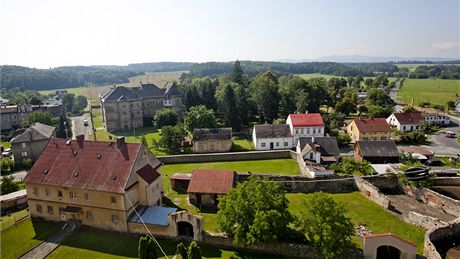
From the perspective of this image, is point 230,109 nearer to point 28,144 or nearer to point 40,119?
point 28,144

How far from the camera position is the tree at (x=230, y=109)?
79688 millimetres

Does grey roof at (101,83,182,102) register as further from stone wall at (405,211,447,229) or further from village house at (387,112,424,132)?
stone wall at (405,211,447,229)

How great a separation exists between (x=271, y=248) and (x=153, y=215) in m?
12.4

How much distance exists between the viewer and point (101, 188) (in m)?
31.6

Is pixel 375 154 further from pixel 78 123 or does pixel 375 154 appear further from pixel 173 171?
pixel 78 123

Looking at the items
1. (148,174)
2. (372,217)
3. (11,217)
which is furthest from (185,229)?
(372,217)

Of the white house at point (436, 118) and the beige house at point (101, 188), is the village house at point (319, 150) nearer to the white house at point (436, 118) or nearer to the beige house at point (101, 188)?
the beige house at point (101, 188)

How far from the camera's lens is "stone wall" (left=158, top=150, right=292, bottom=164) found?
55.5 m

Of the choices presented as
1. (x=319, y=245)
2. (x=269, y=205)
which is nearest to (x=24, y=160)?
(x=269, y=205)

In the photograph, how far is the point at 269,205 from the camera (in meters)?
27.5

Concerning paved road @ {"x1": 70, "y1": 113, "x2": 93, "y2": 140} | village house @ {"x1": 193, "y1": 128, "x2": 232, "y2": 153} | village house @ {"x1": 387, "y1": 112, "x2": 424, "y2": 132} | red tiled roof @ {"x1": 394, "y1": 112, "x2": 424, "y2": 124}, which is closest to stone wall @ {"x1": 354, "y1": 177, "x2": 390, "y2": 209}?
village house @ {"x1": 193, "y1": 128, "x2": 232, "y2": 153}

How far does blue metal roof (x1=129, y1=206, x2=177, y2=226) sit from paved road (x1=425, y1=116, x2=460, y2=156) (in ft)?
182

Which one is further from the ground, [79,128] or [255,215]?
[255,215]

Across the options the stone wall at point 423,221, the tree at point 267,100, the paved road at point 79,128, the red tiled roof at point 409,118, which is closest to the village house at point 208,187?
the stone wall at point 423,221
